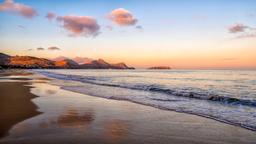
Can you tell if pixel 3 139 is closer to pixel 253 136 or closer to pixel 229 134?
pixel 229 134

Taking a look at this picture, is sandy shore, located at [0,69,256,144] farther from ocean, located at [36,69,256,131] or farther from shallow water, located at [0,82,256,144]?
ocean, located at [36,69,256,131]

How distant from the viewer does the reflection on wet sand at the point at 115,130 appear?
6.79m

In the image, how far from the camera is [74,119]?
367 inches

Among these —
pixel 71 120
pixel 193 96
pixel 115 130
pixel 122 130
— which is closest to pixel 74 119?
pixel 71 120

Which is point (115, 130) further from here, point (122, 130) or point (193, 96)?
point (193, 96)

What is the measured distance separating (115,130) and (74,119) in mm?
2250

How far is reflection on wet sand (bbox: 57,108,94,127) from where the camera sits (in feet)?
27.7

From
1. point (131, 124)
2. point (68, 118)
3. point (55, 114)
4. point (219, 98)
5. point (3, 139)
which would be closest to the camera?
point (3, 139)

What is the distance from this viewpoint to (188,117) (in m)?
10.4

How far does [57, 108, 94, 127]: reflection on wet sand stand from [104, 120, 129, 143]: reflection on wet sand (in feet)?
2.85

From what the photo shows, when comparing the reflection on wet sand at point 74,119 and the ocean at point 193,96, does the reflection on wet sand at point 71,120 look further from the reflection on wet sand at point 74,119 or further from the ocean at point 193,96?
the ocean at point 193,96

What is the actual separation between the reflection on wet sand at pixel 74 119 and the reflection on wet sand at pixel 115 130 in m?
0.87

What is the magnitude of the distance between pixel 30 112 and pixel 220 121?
7531 mm

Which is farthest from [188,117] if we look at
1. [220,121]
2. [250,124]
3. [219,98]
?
[219,98]
